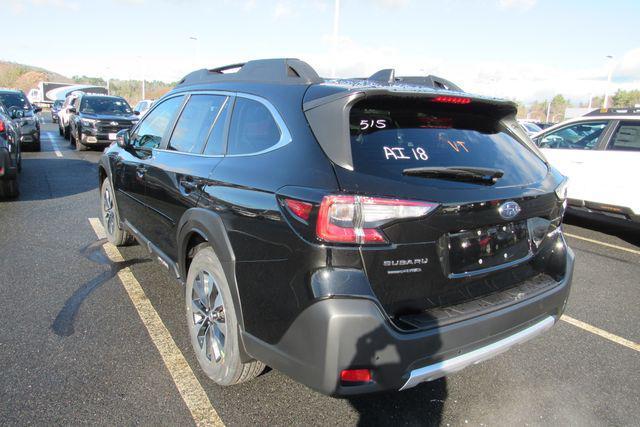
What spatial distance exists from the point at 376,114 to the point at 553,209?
125cm

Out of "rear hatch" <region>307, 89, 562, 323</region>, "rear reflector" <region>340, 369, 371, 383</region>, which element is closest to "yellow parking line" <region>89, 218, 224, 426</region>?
"rear reflector" <region>340, 369, 371, 383</region>

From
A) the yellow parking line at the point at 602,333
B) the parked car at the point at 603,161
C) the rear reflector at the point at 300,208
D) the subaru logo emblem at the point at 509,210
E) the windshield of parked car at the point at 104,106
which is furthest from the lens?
the windshield of parked car at the point at 104,106

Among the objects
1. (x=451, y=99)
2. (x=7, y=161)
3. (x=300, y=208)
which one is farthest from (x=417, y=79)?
(x=7, y=161)

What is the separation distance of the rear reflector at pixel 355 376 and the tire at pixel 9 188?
718 centimetres

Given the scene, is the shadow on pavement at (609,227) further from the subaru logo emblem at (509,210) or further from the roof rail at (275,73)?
the roof rail at (275,73)

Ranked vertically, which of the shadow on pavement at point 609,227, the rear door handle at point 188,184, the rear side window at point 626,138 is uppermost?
the rear side window at point 626,138

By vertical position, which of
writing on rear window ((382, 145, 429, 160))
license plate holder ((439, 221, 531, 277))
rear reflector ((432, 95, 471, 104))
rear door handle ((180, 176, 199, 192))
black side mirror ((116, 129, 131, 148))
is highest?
rear reflector ((432, 95, 471, 104))

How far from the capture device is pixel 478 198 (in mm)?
2238

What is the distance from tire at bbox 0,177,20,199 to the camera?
23.5 feet

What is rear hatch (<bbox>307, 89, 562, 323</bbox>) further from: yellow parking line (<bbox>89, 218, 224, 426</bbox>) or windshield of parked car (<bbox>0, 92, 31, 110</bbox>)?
windshield of parked car (<bbox>0, 92, 31, 110</bbox>)

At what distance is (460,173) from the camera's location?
2295 mm

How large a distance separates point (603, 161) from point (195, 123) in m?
5.90

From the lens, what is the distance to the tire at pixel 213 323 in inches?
98.5

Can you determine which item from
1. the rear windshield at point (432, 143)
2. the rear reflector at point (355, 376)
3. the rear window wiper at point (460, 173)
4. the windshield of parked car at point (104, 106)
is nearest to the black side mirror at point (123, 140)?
the rear windshield at point (432, 143)
